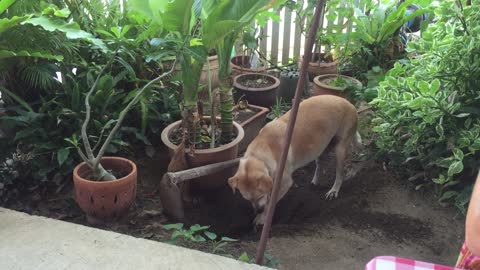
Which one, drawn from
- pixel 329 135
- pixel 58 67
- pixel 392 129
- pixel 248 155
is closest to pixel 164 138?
pixel 248 155

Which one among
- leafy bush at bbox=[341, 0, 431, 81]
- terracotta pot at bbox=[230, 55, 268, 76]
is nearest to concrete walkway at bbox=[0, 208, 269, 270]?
terracotta pot at bbox=[230, 55, 268, 76]

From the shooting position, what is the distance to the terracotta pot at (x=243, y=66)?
18.1ft

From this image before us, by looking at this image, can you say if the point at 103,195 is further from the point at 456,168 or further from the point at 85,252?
the point at 456,168

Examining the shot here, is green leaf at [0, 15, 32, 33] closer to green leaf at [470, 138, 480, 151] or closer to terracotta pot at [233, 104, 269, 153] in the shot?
terracotta pot at [233, 104, 269, 153]

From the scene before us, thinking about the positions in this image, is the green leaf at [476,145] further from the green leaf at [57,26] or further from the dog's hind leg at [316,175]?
the green leaf at [57,26]

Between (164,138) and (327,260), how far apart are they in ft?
5.07

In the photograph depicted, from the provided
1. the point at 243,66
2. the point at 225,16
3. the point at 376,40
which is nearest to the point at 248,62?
the point at 243,66

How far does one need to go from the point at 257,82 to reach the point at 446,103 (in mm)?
2579

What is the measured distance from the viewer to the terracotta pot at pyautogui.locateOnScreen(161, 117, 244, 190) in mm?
3436

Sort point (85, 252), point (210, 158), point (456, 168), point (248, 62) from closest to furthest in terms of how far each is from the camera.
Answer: point (85, 252), point (456, 168), point (210, 158), point (248, 62)

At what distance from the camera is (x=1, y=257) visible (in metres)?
2.25

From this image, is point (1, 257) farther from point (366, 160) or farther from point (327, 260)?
point (366, 160)

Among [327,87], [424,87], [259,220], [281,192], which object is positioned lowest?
Result: [259,220]

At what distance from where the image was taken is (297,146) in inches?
143
